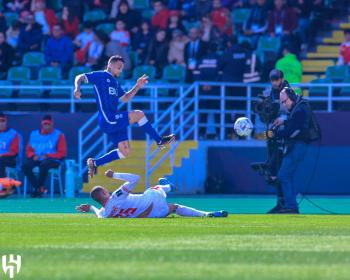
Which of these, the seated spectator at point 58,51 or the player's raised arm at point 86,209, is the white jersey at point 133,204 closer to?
the player's raised arm at point 86,209

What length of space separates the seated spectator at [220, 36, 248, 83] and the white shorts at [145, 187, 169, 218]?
989cm

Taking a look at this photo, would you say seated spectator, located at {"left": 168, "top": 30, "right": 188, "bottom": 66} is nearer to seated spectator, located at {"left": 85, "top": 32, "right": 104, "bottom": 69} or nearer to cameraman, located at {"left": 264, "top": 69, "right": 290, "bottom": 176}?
seated spectator, located at {"left": 85, "top": 32, "right": 104, "bottom": 69}

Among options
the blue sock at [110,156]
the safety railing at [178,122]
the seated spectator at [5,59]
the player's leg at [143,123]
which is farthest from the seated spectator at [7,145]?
the player's leg at [143,123]

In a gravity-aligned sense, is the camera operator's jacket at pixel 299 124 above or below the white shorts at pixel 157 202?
above

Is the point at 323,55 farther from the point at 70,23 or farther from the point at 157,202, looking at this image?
the point at 157,202

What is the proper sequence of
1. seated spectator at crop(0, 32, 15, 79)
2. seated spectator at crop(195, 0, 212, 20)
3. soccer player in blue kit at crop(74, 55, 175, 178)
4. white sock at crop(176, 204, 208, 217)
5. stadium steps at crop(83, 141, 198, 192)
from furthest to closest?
seated spectator at crop(195, 0, 212, 20) → seated spectator at crop(0, 32, 15, 79) → stadium steps at crop(83, 141, 198, 192) → soccer player in blue kit at crop(74, 55, 175, 178) → white sock at crop(176, 204, 208, 217)

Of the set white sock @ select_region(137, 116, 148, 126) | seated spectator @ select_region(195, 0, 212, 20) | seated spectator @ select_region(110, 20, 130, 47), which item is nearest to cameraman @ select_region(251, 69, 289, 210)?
white sock @ select_region(137, 116, 148, 126)

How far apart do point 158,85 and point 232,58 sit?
1.63 metres

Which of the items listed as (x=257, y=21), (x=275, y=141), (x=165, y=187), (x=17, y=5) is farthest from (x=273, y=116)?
(x=17, y=5)

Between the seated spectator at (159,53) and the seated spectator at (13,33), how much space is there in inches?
150

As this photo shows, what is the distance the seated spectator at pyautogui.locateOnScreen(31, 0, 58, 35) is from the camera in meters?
34.5

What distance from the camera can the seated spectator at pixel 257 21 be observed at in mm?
32000

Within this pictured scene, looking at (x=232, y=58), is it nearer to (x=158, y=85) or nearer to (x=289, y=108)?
(x=158, y=85)

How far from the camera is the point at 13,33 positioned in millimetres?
34250
